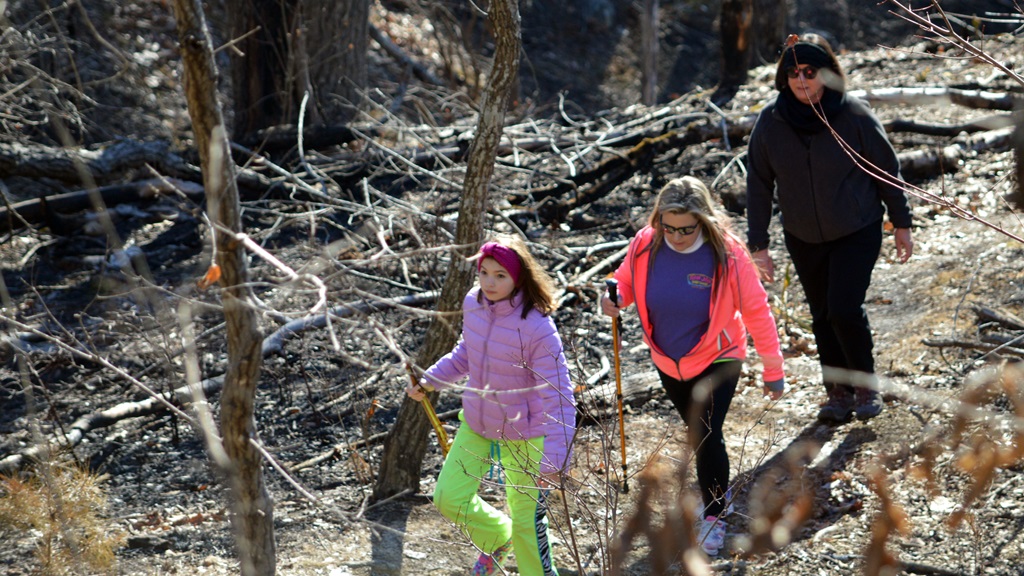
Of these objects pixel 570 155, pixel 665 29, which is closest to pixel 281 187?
pixel 570 155

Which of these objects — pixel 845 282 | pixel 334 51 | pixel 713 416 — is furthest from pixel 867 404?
pixel 334 51

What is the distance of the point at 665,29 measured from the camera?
21344 millimetres

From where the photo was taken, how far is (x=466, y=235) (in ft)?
15.3

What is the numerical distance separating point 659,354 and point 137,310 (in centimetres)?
494

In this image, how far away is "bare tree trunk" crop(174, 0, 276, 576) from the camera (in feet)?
8.55

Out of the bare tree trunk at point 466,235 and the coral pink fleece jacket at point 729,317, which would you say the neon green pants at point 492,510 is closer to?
the bare tree trunk at point 466,235

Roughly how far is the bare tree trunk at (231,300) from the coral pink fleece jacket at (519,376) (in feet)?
3.48

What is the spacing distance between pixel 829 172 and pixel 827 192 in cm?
10

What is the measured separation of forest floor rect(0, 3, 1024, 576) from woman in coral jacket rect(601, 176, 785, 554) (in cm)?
34

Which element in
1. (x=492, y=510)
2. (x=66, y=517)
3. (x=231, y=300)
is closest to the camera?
(x=231, y=300)

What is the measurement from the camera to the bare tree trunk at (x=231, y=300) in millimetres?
2607

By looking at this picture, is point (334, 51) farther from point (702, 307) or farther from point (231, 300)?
point (231, 300)

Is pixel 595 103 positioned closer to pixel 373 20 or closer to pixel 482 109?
pixel 373 20

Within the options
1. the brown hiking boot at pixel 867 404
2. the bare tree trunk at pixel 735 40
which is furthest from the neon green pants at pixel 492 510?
the bare tree trunk at pixel 735 40
